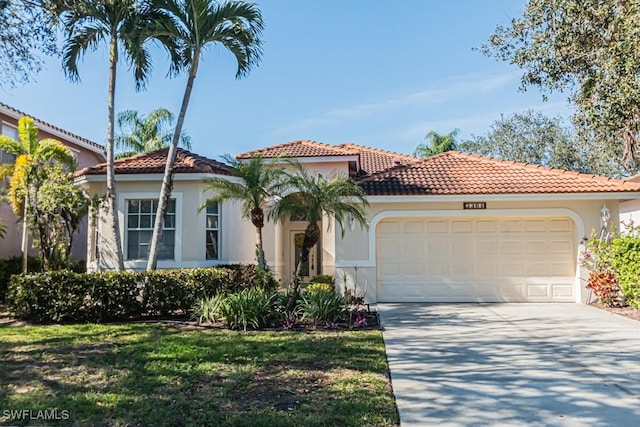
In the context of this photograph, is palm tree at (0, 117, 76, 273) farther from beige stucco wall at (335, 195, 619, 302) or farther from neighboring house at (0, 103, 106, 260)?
beige stucco wall at (335, 195, 619, 302)

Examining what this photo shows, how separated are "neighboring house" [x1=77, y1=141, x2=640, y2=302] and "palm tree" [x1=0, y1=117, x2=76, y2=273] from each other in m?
1.14

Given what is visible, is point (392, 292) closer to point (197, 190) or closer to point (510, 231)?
point (510, 231)

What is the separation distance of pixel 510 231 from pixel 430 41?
6.86 meters

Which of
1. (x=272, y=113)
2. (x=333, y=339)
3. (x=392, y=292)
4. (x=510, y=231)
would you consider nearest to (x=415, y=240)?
(x=392, y=292)

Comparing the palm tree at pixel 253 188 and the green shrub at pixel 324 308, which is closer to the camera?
the green shrub at pixel 324 308

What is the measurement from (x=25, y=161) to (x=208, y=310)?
777 centimetres

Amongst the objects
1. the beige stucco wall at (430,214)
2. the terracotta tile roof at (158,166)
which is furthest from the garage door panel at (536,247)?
the terracotta tile roof at (158,166)

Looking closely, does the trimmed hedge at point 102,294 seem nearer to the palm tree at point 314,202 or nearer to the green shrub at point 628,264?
→ the palm tree at point 314,202

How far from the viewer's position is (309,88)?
18031 mm

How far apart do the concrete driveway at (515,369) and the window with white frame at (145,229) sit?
7.72 m

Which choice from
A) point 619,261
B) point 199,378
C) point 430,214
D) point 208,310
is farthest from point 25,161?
point 619,261

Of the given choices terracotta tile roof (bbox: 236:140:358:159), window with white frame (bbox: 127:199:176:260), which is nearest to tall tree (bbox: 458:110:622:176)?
terracotta tile roof (bbox: 236:140:358:159)

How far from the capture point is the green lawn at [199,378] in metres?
4.54

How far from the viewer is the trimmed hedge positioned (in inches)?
391
